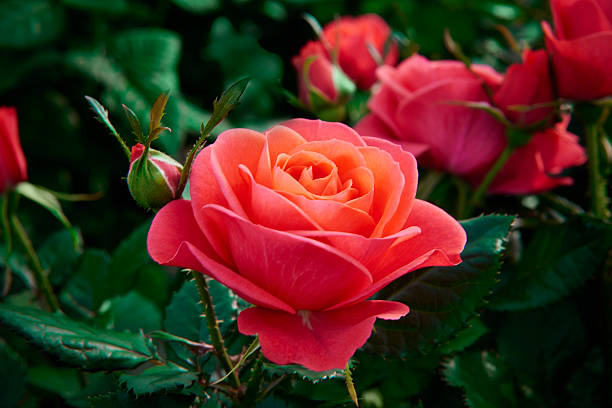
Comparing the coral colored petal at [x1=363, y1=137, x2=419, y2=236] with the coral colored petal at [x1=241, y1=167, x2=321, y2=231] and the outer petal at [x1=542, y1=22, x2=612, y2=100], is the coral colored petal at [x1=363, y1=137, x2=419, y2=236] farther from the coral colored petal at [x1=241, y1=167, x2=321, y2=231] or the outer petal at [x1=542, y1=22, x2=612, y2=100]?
the outer petal at [x1=542, y1=22, x2=612, y2=100]

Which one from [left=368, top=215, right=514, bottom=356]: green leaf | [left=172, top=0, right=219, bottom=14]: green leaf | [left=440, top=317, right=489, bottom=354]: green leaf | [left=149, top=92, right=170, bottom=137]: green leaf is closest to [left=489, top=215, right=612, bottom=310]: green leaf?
[left=440, top=317, right=489, bottom=354]: green leaf

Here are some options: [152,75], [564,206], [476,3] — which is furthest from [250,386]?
[476,3]

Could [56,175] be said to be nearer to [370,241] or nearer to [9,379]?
[9,379]

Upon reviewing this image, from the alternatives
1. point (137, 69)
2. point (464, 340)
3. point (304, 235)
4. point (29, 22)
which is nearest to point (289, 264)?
point (304, 235)

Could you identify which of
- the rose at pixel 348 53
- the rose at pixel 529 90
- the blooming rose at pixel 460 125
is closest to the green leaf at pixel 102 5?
the rose at pixel 348 53

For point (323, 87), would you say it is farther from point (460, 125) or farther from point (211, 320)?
point (211, 320)
